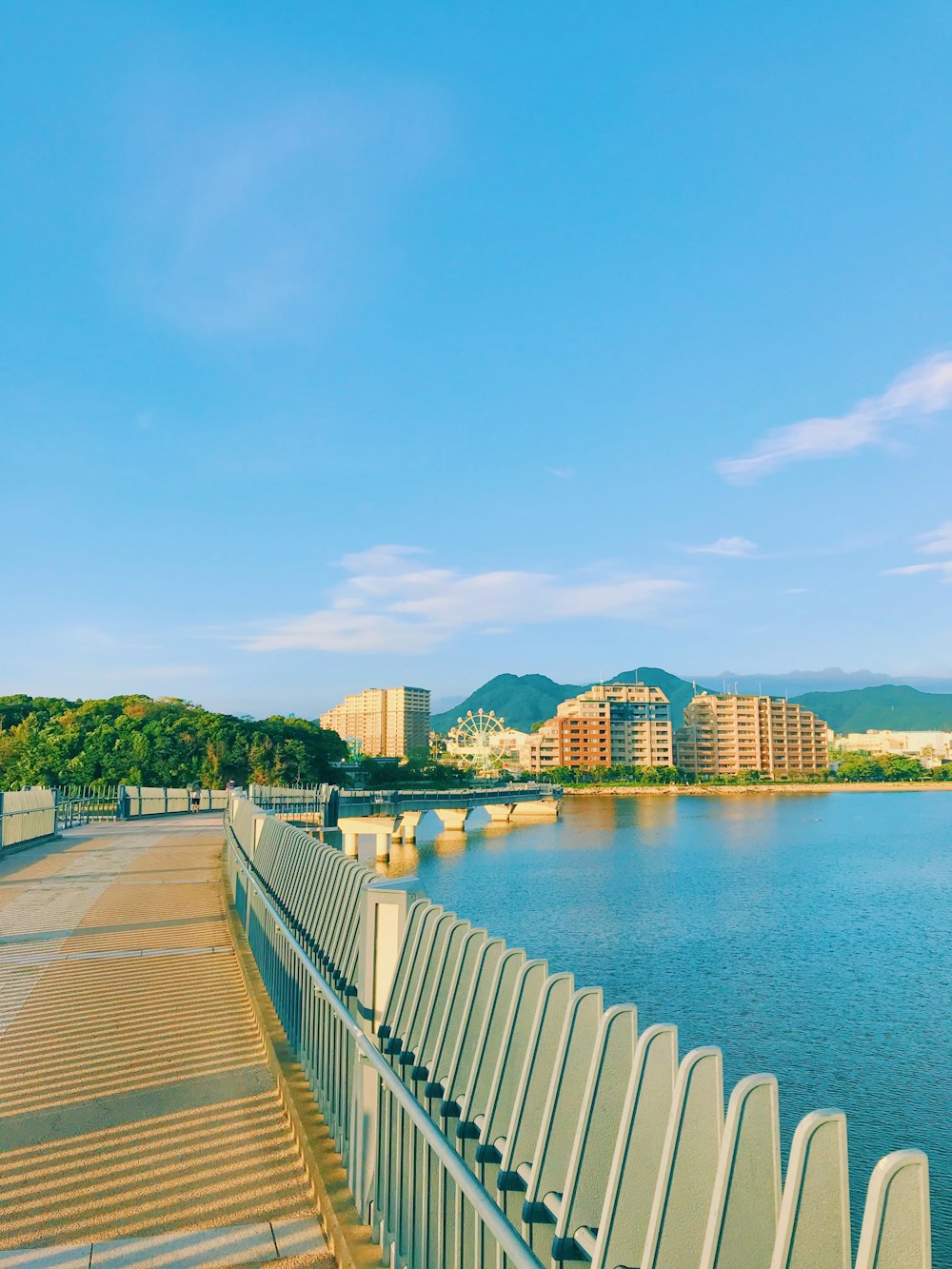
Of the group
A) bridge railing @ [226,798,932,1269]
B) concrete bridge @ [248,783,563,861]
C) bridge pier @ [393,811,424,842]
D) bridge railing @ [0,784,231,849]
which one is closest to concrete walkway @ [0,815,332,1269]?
bridge railing @ [226,798,932,1269]

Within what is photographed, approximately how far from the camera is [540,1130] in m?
2.84

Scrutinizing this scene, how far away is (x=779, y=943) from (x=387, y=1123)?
108ft

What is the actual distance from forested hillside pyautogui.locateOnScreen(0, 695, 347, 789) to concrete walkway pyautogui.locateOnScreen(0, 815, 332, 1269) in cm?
8200

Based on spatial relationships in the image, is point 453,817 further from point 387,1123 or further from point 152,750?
point 387,1123

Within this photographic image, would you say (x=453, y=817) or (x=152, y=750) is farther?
(x=453, y=817)

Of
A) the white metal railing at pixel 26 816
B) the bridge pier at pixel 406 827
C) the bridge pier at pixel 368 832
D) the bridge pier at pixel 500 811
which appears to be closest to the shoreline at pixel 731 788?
the bridge pier at pixel 500 811

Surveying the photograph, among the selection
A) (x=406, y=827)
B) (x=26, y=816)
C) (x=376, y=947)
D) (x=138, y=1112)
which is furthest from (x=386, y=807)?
(x=376, y=947)

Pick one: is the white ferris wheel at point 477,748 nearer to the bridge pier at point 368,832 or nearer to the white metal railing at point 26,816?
the bridge pier at point 368,832

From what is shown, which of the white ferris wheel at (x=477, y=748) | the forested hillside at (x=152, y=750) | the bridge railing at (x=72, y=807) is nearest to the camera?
the bridge railing at (x=72, y=807)

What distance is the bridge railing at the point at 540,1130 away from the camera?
183 cm

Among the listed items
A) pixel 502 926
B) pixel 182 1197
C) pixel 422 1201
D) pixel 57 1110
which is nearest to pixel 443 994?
pixel 422 1201

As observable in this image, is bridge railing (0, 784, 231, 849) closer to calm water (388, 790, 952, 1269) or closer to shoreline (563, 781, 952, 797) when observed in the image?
calm water (388, 790, 952, 1269)

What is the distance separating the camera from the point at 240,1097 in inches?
235

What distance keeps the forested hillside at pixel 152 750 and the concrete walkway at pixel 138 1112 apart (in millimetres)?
82003
